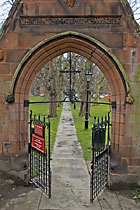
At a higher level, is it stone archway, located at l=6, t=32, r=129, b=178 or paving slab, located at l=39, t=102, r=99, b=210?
stone archway, located at l=6, t=32, r=129, b=178

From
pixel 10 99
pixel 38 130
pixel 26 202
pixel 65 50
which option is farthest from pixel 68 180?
pixel 65 50

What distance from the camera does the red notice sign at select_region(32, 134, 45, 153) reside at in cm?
491

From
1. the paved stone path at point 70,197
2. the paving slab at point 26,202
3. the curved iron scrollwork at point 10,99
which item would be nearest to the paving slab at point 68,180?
the paved stone path at point 70,197

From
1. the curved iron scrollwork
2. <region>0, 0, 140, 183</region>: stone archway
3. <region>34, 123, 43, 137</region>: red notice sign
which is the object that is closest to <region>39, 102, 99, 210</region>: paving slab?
<region>0, 0, 140, 183</region>: stone archway

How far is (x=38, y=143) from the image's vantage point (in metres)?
5.07

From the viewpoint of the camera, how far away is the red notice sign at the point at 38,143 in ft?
16.1

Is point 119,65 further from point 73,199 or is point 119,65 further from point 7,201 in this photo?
point 7,201

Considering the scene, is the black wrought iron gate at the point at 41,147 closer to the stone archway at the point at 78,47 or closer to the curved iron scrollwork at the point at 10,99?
the stone archway at the point at 78,47

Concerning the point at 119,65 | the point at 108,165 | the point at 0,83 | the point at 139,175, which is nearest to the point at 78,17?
the point at 119,65

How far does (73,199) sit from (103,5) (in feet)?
16.4

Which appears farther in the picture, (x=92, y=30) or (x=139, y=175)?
(x=139, y=175)

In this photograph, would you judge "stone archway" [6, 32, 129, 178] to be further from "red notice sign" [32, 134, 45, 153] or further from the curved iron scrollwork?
"red notice sign" [32, 134, 45, 153]

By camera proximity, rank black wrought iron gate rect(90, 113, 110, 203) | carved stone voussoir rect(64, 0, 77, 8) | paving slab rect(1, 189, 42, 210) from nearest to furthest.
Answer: paving slab rect(1, 189, 42, 210), black wrought iron gate rect(90, 113, 110, 203), carved stone voussoir rect(64, 0, 77, 8)

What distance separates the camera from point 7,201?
186 inches
